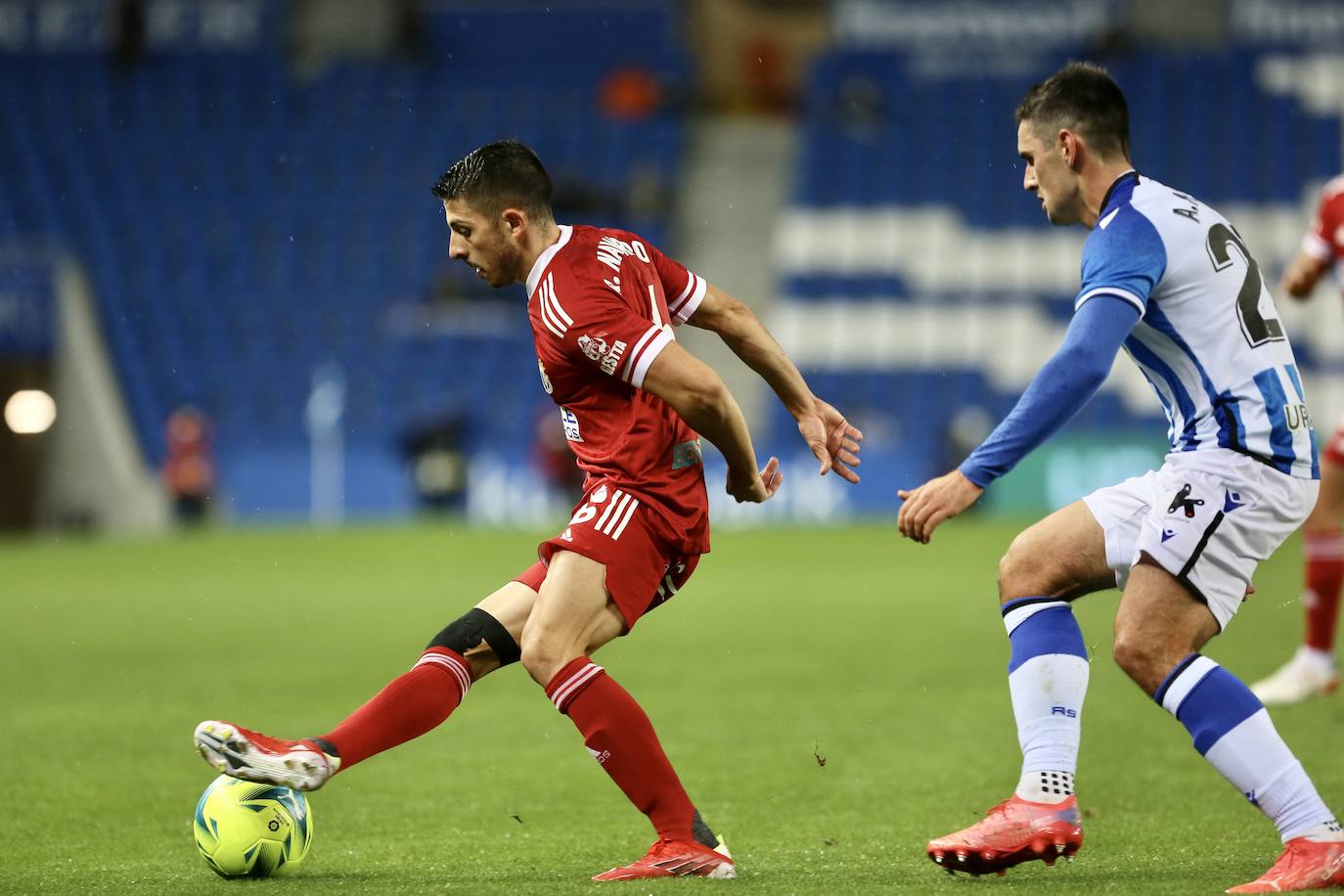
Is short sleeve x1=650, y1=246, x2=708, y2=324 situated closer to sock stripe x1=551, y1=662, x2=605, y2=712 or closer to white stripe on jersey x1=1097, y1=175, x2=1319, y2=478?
sock stripe x1=551, y1=662, x2=605, y2=712

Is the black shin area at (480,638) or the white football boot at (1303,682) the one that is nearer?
the black shin area at (480,638)

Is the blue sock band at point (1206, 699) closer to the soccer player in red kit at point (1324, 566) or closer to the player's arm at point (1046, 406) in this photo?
the player's arm at point (1046, 406)

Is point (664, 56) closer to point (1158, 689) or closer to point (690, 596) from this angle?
point (690, 596)

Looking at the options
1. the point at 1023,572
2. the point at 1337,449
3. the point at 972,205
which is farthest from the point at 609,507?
the point at 972,205

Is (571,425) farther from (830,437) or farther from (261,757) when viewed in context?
(261,757)

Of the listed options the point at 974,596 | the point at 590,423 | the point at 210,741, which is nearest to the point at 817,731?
the point at 590,423

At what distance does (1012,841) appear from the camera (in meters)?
4.20

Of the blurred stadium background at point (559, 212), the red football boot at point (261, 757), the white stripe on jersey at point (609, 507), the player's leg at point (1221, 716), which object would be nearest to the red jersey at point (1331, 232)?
the player's leg at point (1221, 716)

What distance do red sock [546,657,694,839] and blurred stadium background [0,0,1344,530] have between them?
18531 millimetres

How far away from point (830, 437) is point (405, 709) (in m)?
1.39

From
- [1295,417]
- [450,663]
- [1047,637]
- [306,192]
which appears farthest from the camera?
[306,192]

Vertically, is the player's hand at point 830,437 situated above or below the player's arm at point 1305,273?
below

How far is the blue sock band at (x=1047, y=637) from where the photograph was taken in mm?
4355

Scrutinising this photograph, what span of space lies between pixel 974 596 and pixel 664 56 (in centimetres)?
1829
